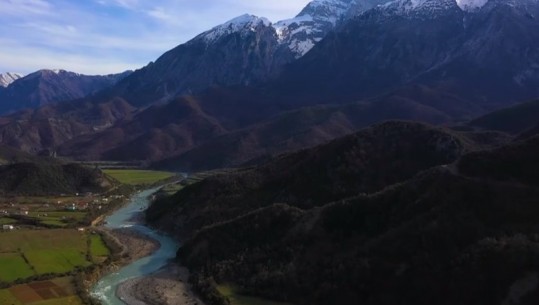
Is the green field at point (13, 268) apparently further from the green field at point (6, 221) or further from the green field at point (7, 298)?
the green field at point (6, 221)

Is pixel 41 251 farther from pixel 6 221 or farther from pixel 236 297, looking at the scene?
pixel 236 297

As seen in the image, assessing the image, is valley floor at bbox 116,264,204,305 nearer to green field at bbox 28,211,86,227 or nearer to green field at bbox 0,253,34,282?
green field at bbox 0,253,34,282

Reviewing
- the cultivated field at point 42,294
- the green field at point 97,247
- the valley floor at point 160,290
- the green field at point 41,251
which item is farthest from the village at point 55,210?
the valley floor at point 160,290

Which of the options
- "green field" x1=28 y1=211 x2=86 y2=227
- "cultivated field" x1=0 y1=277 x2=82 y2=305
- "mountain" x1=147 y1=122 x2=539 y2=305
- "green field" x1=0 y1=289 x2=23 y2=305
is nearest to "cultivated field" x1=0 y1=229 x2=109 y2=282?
"cultivated field" x1=0 y1=277 x2=82 y2=305

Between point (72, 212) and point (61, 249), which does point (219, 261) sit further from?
point (72, 212)

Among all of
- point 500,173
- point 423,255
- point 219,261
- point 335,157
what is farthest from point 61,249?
point 500,173

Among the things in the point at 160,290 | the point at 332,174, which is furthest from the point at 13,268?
the point at 332,174
